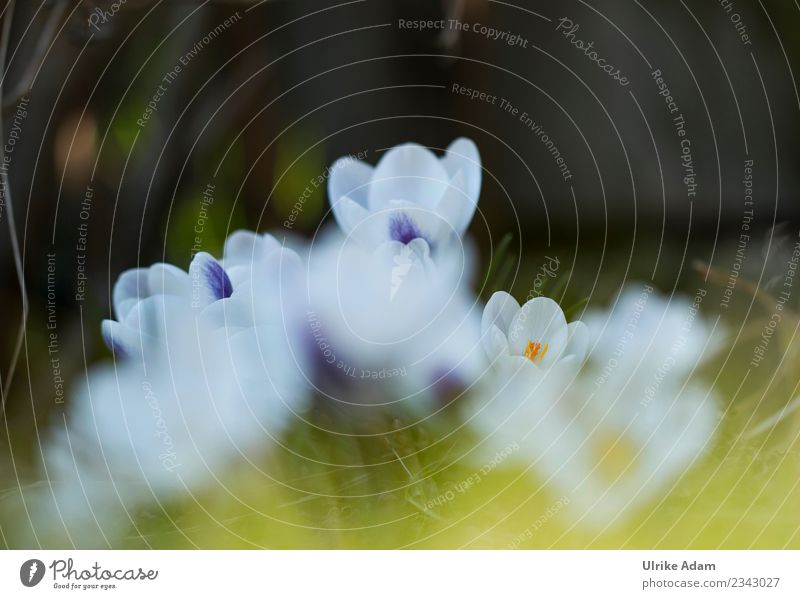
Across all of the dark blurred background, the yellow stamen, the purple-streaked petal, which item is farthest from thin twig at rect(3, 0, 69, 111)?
the yellow stamen

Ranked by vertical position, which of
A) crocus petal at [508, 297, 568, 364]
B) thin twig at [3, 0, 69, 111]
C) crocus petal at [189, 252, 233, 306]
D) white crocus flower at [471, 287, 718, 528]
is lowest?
white crocus flower at [471, 287, 718, 528]

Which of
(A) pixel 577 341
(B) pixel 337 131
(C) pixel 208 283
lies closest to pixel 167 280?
(C) pixel 208 283

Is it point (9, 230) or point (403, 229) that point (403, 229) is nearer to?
point (403, 229)

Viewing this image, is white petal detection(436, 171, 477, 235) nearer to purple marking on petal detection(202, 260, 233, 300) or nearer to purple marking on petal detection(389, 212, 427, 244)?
purple marking on petal detection(389, 212, 427, 244)

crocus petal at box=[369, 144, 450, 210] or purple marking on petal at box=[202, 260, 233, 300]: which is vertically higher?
crocus petal at box=[369, 144, 450, 210]

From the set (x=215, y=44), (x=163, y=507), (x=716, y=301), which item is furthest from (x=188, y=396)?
(x=716, y=301)
